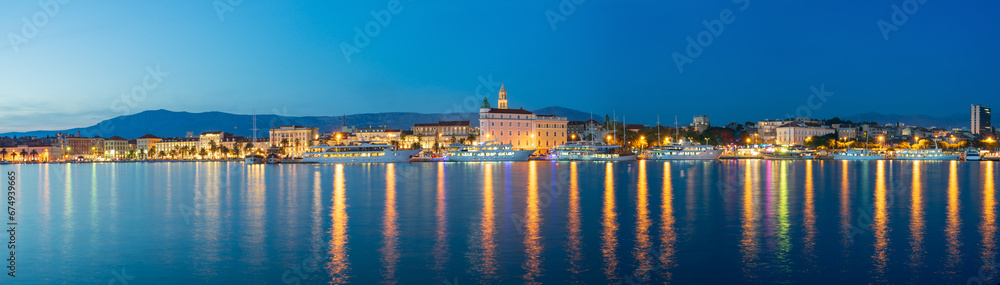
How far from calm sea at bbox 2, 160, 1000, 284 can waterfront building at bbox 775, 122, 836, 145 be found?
8375 cm

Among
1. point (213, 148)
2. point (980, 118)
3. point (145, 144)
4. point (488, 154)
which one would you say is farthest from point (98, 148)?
point (980, 118)

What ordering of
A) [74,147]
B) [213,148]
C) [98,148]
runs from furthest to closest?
1. [98,148]
2. [74,147]
3. [213,148]

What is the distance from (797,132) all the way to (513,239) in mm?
98726

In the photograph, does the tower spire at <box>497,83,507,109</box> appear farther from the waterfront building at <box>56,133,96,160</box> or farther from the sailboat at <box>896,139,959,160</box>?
the waterfront building at <box>56,133,96,160</box>

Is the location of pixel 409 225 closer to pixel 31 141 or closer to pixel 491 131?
pixel 491 131

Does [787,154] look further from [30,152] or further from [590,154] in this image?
[30,152]

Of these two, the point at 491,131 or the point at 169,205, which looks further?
the point at 491,131

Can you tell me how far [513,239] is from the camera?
11.8 metres

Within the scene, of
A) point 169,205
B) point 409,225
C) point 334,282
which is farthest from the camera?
point 169,205

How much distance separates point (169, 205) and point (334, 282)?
1231cm

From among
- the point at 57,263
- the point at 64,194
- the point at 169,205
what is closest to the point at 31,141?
the point at 64,194

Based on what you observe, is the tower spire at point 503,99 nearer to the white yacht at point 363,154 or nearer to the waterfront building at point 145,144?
the white yacht at point 363,154

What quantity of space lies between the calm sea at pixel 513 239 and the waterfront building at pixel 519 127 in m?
53.7

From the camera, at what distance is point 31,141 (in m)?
100
